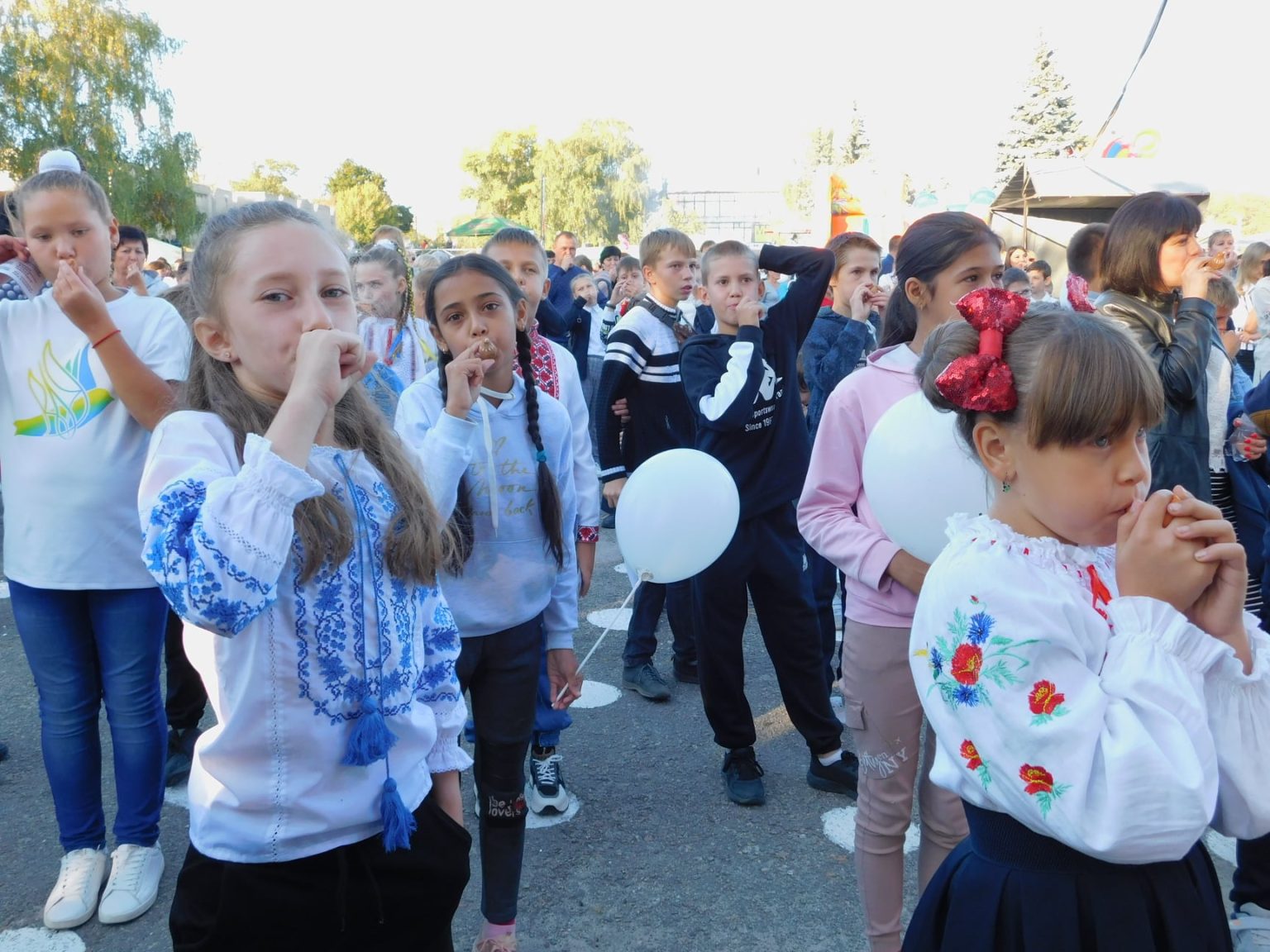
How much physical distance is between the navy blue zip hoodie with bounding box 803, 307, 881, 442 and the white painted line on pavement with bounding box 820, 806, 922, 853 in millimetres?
1787

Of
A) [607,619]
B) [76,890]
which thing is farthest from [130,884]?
[607,619]

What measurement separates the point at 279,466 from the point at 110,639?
1.84m

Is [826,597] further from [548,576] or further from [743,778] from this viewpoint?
[548,576]

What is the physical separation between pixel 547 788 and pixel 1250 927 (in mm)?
2129

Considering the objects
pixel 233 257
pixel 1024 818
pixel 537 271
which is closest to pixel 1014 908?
pixel 1024 818

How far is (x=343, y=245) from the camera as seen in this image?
5.95ft

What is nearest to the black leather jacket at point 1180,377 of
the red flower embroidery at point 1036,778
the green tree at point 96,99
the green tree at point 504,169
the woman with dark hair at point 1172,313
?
the woman with dark hair at point 1172,313

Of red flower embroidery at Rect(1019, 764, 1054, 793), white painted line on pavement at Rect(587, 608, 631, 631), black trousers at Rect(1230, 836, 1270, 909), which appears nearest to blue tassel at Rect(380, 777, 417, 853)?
red flower embroidery at Rect(1019, 764, 1054, 793)

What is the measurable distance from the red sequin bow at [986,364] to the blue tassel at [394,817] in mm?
1073

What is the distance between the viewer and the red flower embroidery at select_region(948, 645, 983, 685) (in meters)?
1.37

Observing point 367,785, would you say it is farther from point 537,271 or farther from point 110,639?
point 537,271

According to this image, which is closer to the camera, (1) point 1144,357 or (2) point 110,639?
(1) point 1144,357

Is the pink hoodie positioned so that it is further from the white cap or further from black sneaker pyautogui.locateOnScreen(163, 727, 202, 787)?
black sneaker pyautogui.locateOnScreen(163, 727, 202, 787)

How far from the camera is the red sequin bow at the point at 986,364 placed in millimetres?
1462
